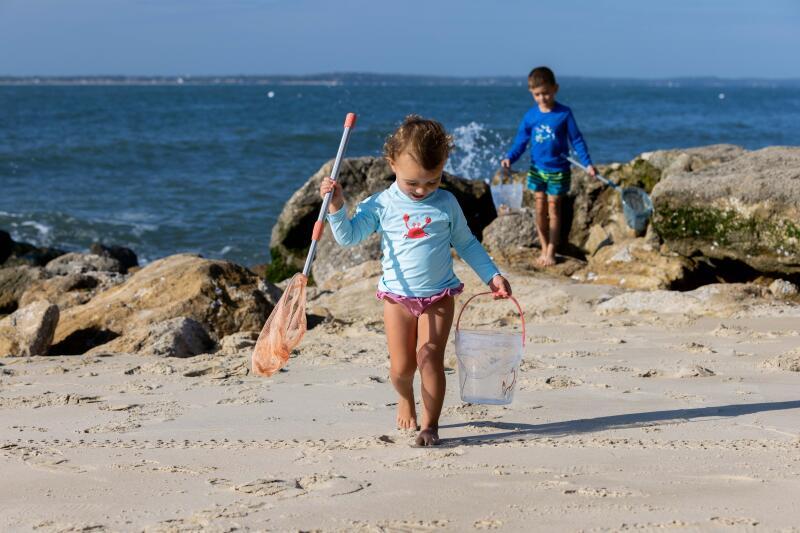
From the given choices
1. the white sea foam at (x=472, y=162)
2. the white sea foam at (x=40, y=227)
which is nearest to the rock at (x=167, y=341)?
the white sea foam at (x=472, y=162)

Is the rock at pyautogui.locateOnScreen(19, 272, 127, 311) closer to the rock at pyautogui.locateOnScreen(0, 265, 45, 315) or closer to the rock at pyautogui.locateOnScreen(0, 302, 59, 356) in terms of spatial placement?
the rock at pyautogui.locateOnScreen(0, 265, 45, 315)

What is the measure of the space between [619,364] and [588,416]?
3.00 feet

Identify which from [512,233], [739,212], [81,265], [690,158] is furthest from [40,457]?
[690,158]

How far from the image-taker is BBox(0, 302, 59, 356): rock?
589cm

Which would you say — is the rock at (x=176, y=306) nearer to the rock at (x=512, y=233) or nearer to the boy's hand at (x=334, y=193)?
the boy's hand at (x=334, y=193)

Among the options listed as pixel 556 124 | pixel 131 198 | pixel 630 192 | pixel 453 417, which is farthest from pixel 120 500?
pixel 131 198

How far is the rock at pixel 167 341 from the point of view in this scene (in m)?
5.52

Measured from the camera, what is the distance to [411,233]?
147 inches

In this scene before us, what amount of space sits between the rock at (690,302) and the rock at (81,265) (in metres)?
5.76

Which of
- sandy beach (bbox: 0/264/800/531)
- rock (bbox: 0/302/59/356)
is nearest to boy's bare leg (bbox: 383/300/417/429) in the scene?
sandy beach (bbox: 0/264/800/531)

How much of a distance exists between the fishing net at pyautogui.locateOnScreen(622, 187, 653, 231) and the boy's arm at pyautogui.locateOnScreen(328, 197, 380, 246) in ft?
17.0

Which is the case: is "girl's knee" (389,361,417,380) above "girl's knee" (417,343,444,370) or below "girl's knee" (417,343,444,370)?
below

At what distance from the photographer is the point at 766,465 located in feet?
10.7

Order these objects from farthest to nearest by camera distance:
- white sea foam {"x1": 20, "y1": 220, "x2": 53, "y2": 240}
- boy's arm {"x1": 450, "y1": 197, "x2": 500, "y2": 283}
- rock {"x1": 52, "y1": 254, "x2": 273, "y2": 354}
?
white sea foam {"x1": 20, "y1": 220, "x2": 53, "y2": 240}, rock {"x1": 52, "y1": 254, "x2": 273, "y2": 354}, boy's arm {"x1": 450, "y1": 197, "x2": 500, "y2": 283}
